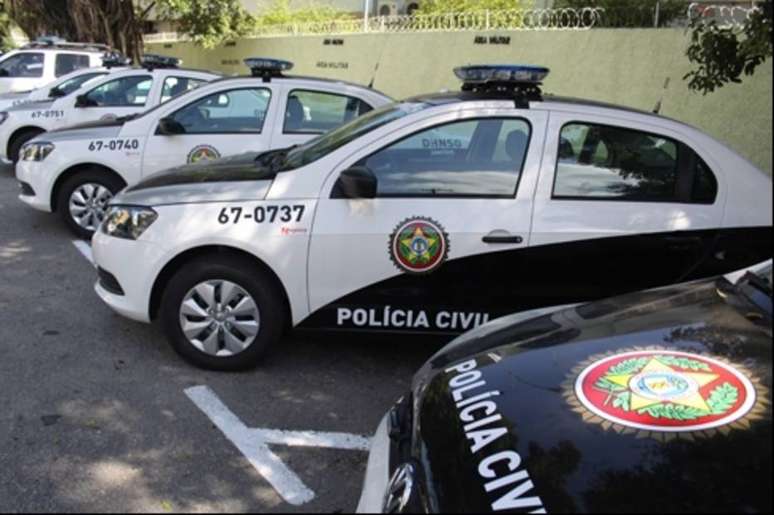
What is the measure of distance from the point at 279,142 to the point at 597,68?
5.00 m

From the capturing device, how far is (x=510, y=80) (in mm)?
4172

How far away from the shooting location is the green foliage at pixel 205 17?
1800cm

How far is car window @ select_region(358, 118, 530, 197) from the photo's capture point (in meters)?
3.99

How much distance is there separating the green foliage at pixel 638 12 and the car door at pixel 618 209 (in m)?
5.76

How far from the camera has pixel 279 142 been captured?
6.84 metres

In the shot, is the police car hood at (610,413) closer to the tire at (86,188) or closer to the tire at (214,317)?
the tire at (214,317)

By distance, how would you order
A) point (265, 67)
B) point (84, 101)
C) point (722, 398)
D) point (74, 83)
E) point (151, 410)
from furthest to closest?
1. point (74, 83)
2. point (84, 101)
3. point (265, 67)
4. point (151, 410)
5. point (722, 398)

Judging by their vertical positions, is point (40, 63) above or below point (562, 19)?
below

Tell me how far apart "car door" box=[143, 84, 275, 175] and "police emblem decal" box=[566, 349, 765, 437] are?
16.8 feet

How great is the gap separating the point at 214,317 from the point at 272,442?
95cm

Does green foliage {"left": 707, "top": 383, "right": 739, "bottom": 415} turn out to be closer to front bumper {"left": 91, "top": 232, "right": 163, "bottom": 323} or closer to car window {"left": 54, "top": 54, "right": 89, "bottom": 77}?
front bumper {"left": 91, "top": 232, "right": 163, "bottom": 323}

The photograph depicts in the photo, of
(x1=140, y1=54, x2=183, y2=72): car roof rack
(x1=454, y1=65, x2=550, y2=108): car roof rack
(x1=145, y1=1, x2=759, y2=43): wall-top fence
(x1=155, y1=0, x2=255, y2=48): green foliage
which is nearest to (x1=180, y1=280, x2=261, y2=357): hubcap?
(x1=454, y1=65, x2=550, y2=108): car roof rack

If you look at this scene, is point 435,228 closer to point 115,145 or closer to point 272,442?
point 272,442

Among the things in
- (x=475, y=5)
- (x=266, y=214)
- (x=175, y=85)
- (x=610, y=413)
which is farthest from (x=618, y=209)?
(x=475, y=5)
